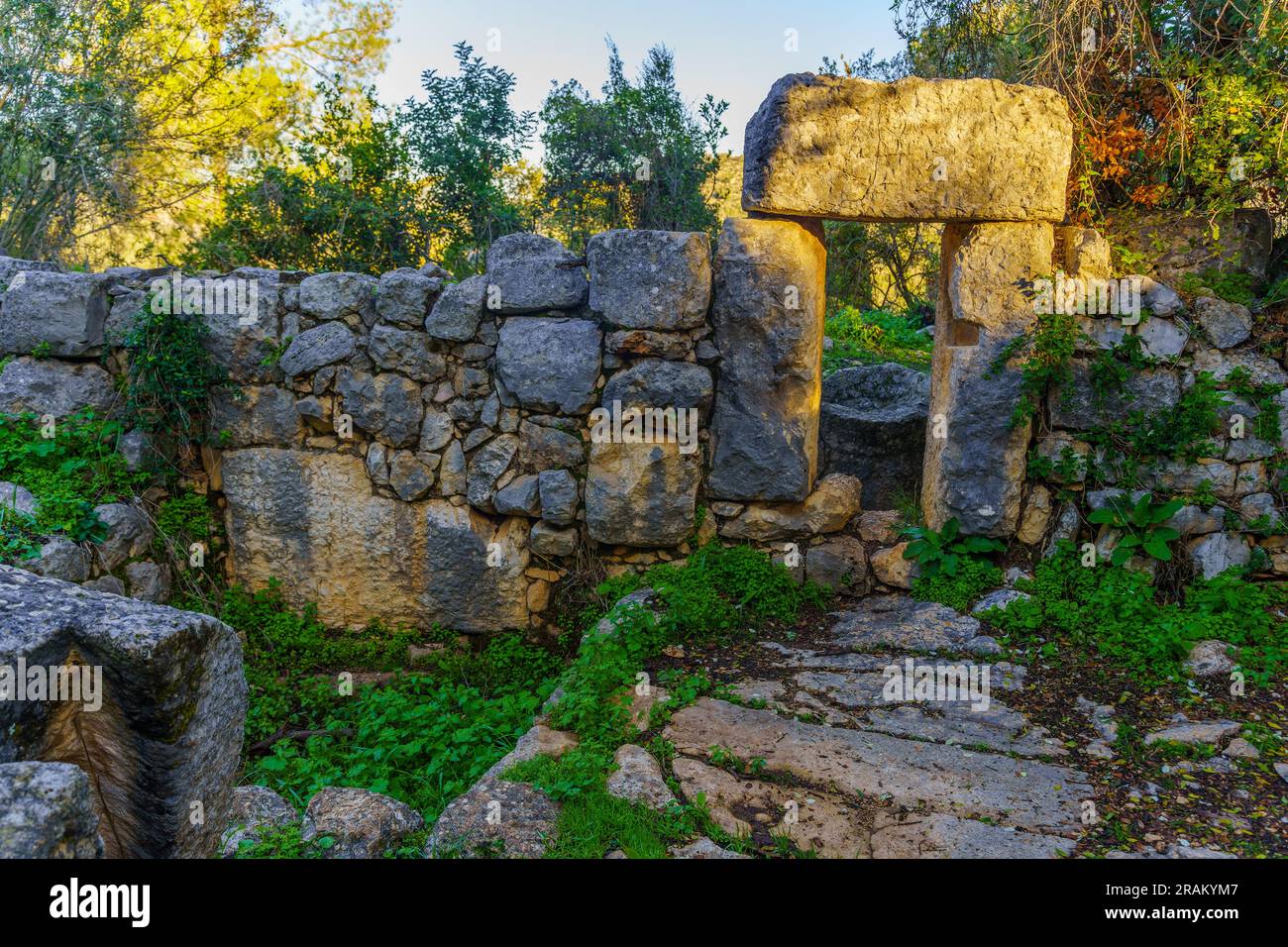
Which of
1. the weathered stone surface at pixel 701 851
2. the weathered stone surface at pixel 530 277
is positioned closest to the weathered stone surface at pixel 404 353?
the weathered stone surface at pixel 530 277

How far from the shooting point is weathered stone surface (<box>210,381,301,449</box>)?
19.2ft

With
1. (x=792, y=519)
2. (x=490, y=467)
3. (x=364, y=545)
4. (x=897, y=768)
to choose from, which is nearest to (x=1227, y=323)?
(x=792, y=519)

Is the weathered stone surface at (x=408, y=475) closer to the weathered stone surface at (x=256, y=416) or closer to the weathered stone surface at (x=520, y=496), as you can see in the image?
the weathered stone surface at (x=520, y=496)

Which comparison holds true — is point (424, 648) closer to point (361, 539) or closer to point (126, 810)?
point (361, 539)

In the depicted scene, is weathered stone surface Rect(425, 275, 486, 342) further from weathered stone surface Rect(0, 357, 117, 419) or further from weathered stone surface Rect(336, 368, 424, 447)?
weathered stone surface Rect(0, 357, 117, 419)

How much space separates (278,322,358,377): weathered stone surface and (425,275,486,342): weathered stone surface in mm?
548

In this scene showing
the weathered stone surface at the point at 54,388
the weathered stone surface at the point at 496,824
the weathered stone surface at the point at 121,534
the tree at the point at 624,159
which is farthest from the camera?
the tree at the point at 624,159

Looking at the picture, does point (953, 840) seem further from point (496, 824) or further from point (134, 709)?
point (134, 709)

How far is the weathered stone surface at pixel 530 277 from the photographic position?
5.62m

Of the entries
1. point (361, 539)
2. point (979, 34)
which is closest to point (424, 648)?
point (361, 539)

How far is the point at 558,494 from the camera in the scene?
18.5ft

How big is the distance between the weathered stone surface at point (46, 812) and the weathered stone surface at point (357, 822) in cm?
168

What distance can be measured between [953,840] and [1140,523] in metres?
2.82

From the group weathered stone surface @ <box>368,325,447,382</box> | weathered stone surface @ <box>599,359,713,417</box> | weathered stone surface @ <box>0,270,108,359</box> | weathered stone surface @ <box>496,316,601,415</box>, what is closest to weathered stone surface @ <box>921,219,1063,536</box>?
weathered stone surface @ <box>599,359,713,417</box>
